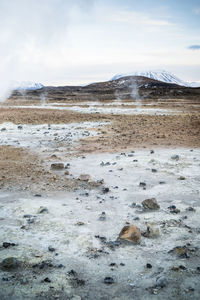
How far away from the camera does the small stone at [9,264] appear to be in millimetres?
4449

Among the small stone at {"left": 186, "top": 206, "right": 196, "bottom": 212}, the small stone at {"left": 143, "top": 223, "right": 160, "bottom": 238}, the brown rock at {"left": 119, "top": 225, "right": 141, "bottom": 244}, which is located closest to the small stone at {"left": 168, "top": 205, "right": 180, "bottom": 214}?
the small stone at {"left": 186, "top": 206, "right": 196, "bottom": 212}

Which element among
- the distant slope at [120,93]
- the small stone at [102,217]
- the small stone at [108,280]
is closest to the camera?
the small stone at [108,280]

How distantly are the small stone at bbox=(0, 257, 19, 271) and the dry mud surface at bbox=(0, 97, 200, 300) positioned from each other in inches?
0.6

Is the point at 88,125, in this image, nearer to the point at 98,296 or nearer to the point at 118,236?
the point at 118,236

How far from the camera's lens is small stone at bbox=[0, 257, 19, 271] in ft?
14.6

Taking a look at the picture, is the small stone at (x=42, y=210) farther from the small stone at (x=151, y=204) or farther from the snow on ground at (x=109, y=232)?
the small stone at (x=151, y=204)

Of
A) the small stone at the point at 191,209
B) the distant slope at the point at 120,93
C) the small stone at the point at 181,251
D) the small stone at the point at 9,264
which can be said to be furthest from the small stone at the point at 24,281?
the distant slope at the point at 120,93

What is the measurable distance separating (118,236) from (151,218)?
116cm

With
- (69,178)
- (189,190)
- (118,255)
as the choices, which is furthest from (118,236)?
(69,178)

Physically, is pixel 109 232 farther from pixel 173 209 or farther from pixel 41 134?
pixel 41 134

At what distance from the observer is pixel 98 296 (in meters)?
3.93

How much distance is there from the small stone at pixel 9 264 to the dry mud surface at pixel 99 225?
15 mm

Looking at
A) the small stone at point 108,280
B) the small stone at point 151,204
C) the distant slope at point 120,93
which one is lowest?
the small stone at point 108,280

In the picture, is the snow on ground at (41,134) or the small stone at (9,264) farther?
the snow on ground at (41,134)
